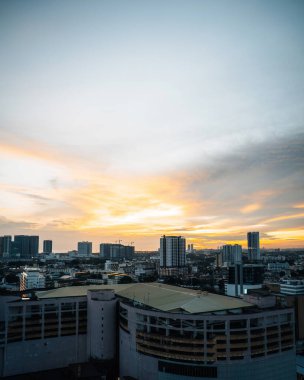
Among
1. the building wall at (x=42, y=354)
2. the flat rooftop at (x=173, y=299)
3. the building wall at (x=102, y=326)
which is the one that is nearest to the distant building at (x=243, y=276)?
the flat rooftop at (x=173, y=299)

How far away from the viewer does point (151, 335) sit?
5094 cm

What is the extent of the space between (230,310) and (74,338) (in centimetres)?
2793

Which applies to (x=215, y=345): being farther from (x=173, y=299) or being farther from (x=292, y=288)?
(x=292, y=288)

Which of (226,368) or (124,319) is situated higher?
(124,319)

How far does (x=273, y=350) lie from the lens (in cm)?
4994

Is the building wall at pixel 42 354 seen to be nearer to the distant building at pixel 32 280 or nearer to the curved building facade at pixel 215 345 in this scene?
the curved building facade at pixel 215 345

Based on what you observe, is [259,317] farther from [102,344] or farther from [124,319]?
[102,344]

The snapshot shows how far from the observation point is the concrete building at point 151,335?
47969 mm

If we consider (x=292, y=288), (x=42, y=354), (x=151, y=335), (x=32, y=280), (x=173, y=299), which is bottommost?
(x=42, y=354)

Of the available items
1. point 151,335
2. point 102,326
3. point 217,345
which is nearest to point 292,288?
point 102,326

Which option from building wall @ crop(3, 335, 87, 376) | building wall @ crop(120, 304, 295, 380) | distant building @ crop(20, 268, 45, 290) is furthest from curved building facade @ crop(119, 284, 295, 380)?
distant building @ crop(20, 268, 45, 290)

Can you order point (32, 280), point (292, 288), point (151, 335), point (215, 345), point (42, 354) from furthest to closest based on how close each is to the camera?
1. point (32, 280)
2. point (292, 288)
3. point (42, 354)
4. point (151, 335)
5. point (215, 345)

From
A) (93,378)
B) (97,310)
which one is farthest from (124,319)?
(93,378)

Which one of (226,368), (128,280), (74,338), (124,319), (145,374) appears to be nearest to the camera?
(226,368)
